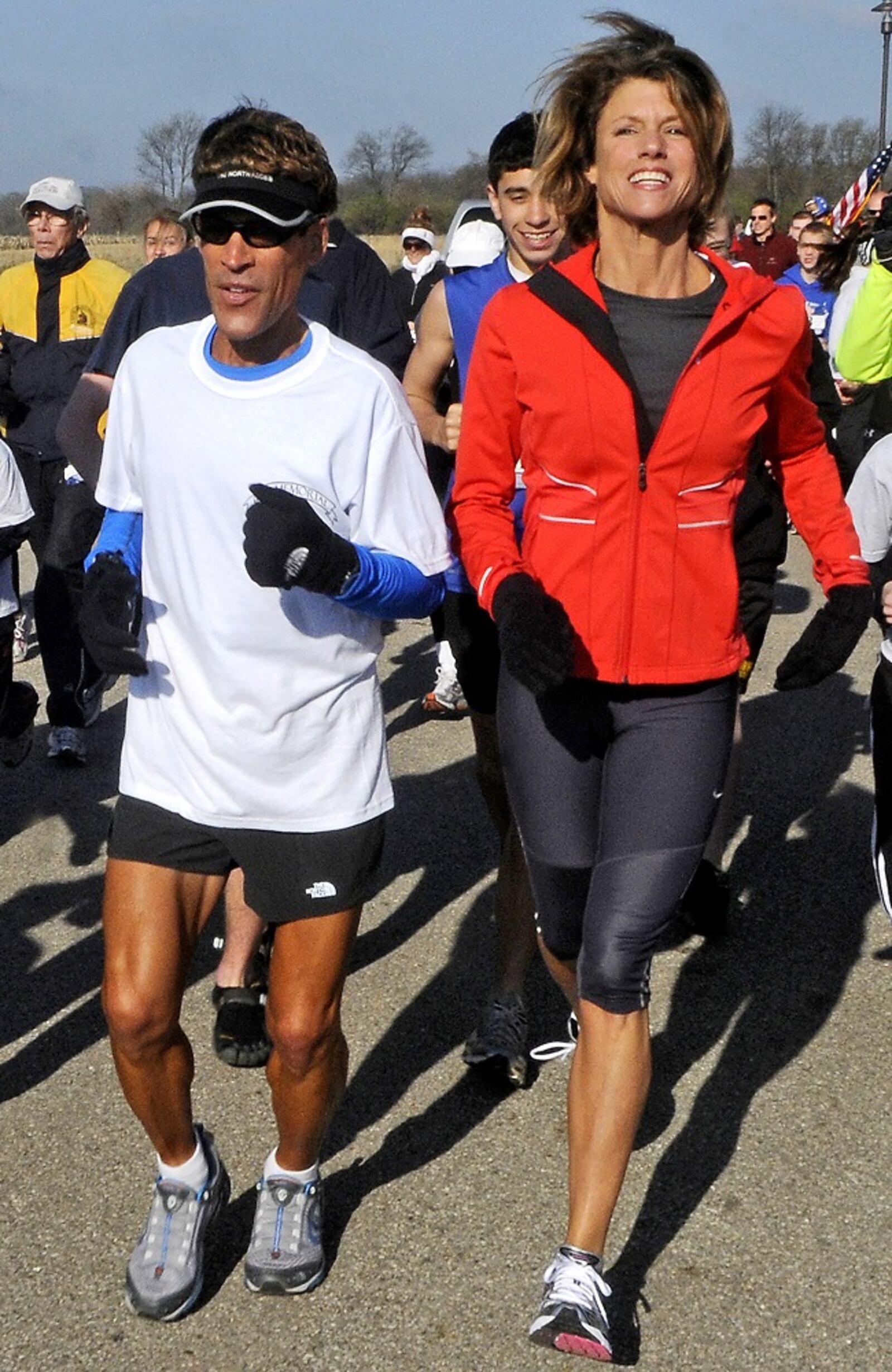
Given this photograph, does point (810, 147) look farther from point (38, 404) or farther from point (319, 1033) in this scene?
point (319, 1033)

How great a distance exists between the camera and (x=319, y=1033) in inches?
123

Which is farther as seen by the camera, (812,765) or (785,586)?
(785,586)

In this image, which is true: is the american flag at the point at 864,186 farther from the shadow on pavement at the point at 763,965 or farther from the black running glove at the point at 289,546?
the black running glove at the point at 289,546

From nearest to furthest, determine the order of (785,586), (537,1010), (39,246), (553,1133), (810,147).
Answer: (553,1133), (537,1010), (39,246), (785,586), (810,147)

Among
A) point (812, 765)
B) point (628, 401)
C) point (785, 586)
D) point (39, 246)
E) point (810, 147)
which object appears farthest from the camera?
point (810, 147)

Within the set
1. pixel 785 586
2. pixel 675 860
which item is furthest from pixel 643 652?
pixel 785 586

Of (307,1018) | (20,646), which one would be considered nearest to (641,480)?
(307,1018)

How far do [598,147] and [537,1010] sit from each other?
93.2 inches

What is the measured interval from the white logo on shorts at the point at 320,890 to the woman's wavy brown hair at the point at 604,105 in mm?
1385

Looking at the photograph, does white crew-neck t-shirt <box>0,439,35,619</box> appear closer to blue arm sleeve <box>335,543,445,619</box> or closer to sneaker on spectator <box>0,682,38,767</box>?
sneaker on spectator <box>0,682,38,767</box>

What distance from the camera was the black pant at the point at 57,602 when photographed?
175 inches

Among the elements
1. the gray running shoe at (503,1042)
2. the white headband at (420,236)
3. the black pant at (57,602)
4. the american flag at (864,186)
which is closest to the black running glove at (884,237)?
the american flag at (864,186)

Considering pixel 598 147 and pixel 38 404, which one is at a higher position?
pixel 598 147

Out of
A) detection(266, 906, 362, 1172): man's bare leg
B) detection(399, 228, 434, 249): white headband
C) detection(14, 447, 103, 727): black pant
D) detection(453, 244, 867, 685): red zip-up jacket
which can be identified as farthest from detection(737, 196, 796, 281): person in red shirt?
detection(266, 906, 362, 1172): man's bare leg
